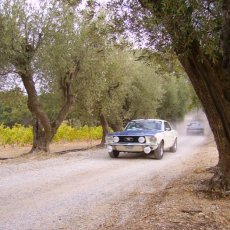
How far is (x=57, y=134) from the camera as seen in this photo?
103 ft

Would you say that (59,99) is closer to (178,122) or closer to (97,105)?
(97,105)

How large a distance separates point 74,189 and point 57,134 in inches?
891

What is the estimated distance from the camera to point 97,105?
74.0 ft

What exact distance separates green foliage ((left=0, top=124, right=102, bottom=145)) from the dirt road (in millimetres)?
14109

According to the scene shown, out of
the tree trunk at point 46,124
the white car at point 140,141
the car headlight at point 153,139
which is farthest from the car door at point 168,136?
the tree trunk at point 46,124

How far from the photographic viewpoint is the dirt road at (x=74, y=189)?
6449mm

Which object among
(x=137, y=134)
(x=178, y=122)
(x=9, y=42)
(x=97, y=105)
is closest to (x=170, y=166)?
(x=137, y=134)

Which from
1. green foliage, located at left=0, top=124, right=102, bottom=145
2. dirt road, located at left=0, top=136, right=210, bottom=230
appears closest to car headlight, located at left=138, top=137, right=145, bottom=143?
dirt road, located at left=0, top=136, right=210, bottom=230

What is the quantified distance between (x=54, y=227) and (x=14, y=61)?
35.9ft

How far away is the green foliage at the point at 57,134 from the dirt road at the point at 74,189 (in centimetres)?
1411

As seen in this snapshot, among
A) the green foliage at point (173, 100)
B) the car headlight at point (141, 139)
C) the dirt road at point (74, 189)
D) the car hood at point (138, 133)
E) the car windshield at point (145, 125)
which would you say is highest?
the green foliage at point (173, 100)

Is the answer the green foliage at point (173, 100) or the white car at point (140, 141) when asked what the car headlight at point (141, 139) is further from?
the green foliage at point (173, 100)

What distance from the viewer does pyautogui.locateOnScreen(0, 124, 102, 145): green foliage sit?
28016 mm

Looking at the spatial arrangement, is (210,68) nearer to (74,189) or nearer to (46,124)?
(74,189)
